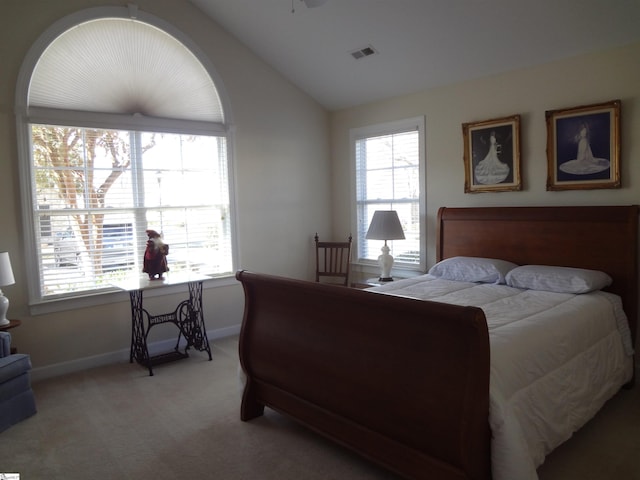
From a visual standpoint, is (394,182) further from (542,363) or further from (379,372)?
(379,372)

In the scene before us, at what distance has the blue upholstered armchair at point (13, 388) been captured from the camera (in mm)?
2914

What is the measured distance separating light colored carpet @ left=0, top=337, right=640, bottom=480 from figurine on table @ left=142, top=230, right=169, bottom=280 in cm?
98

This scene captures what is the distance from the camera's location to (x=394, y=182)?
500 centimetres

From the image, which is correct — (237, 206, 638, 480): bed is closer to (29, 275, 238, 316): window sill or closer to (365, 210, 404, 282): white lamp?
(365, 210, 404, 282): white lamp

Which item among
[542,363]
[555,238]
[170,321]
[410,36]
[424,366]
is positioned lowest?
[170,321]

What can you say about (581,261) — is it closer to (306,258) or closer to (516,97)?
(516,97)

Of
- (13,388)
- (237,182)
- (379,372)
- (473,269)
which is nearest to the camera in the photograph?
(379,372)

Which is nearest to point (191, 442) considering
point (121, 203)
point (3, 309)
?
point (3, 309)

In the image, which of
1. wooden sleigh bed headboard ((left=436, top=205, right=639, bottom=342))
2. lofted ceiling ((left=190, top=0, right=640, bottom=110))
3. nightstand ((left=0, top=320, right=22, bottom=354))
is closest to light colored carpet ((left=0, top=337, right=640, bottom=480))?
nightstand ((left=0, top=320, right=22, bottom=354))

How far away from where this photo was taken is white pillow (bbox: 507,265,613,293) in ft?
10.5

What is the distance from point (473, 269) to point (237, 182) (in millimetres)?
2477

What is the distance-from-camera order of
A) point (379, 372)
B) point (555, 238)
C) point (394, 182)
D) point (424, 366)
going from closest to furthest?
point (424, 366)
point (379, 372)
point (555, 238)
point (394, 182)

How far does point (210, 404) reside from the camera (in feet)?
10.7

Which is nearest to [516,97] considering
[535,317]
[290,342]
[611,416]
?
[535,317]
